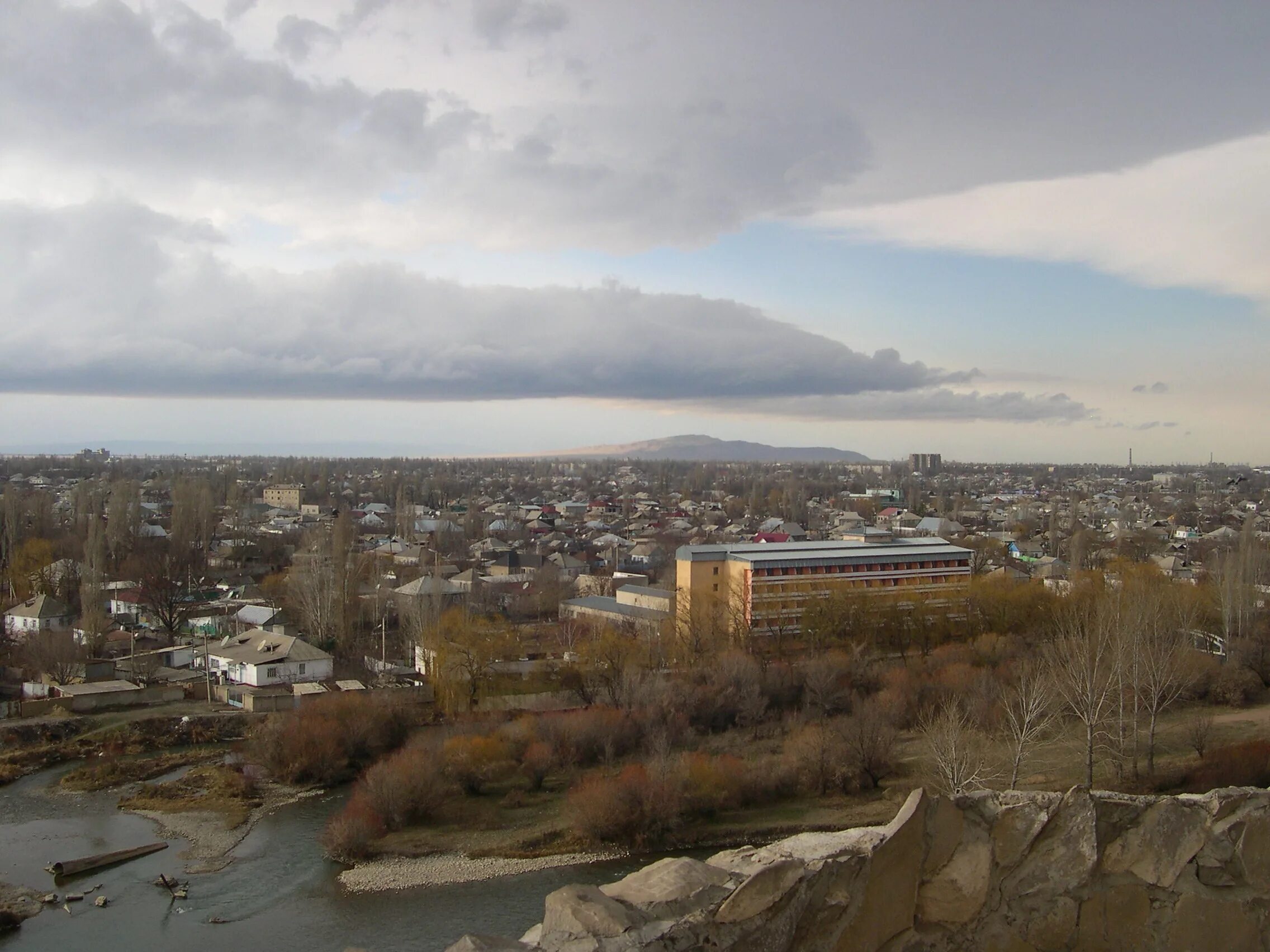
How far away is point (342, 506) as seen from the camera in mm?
66125

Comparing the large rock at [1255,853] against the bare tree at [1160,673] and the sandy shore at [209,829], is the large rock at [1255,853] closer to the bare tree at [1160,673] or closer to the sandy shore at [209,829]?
the sandy shore at [209,829]

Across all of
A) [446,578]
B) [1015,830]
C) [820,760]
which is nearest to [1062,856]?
[1015,830]

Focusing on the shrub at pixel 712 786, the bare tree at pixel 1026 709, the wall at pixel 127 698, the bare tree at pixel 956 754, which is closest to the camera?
the bare tree at pixel 956 754

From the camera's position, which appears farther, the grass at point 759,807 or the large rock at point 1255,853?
the grass at point 759,807

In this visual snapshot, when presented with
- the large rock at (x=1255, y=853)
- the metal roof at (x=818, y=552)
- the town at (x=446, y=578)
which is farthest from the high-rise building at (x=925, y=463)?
the large rock at (x=1255, y=853)

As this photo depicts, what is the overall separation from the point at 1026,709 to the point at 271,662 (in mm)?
16436

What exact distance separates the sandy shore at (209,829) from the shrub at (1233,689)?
62.1 feet

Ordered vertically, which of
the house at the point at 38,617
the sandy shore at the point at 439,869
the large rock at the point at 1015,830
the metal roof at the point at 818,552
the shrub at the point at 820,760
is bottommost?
the sandy shore at the point at 439,869

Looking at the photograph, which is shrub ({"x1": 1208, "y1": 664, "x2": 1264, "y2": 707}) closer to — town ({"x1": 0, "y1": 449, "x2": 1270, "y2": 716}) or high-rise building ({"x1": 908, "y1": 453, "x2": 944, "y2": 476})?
town ({"x1": 0, "y1": 449, "x2": 1270, "y2": 716})

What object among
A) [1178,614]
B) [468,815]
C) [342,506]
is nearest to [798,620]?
[1178,614]

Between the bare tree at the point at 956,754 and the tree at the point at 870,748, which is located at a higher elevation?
the bare tree at the point at 956,754

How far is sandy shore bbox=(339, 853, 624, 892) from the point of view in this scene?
42.4ft

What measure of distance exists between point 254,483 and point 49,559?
59209 millimetres

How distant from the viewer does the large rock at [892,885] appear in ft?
9.20
